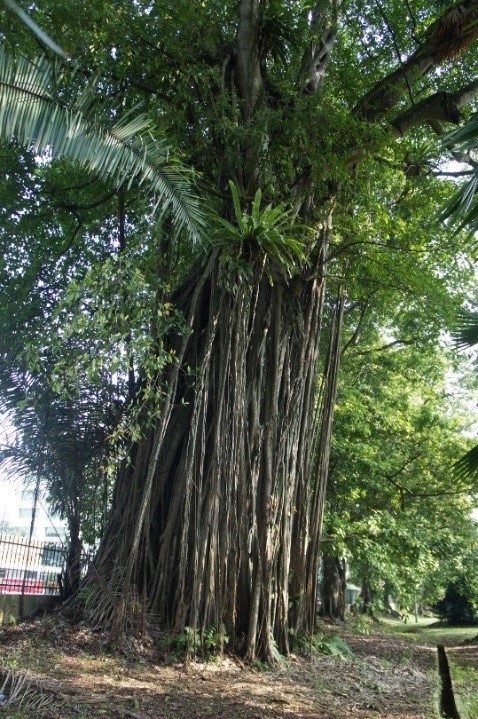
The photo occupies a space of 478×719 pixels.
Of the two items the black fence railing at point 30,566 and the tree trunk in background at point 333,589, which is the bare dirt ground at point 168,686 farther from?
the tree trunk in background at point 333,589

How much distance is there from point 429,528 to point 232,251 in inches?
360

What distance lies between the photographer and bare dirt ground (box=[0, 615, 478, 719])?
13.4 ft

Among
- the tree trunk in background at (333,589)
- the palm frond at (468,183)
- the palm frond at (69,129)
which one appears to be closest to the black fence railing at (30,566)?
the palm frond at (69,129)

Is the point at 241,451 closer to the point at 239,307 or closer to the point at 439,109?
the point at 239,307

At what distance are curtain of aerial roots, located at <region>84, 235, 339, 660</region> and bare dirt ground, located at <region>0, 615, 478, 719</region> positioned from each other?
0.34 metres

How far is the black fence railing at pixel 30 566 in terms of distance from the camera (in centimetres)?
765

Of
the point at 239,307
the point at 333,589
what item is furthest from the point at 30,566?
the point at 333,589

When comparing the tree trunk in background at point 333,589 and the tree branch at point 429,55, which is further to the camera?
the tree trunk in background at point 333,589

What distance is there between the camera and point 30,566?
802cm

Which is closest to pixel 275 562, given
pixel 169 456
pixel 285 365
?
pixel 169 456

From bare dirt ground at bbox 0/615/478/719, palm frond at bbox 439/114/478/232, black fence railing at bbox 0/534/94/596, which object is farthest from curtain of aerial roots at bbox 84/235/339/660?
palm frond at bbox 439/114/478/232

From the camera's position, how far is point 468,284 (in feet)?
36.7

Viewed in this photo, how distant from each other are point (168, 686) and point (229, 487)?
6.01ft

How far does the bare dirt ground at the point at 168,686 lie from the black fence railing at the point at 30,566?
1618 mm
